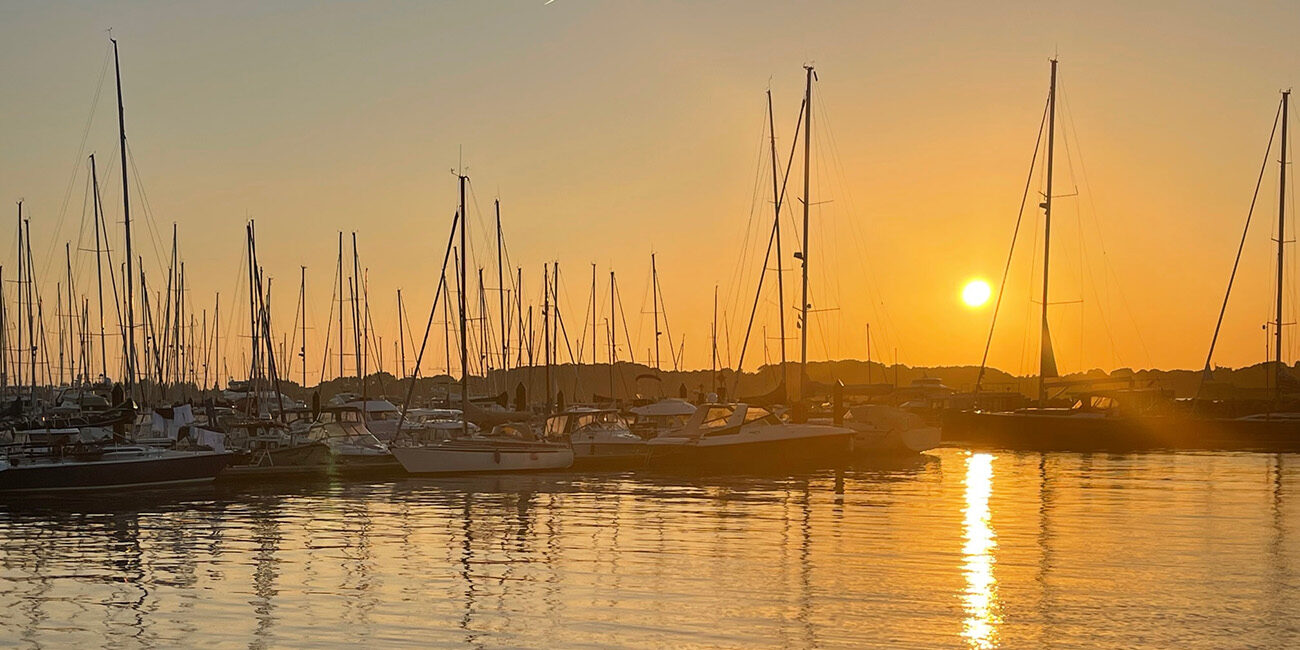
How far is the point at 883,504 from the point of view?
39.3m

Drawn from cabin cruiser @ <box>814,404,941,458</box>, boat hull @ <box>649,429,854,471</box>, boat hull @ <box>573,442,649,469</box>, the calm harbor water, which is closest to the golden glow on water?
the calm harbor water

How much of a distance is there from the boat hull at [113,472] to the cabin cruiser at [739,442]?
17.6 m

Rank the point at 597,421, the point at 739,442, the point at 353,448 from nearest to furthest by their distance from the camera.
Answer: the point at 353,448 → the point at 739,442 → the point at 597,421

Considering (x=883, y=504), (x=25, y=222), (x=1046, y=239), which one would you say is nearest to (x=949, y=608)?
(x=883, y=504)

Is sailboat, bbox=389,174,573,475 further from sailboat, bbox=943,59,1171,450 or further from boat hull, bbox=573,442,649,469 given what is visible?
sailboat, bbox=943,59,1171,450

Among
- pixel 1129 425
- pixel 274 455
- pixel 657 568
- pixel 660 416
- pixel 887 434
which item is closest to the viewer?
pixel 657 568

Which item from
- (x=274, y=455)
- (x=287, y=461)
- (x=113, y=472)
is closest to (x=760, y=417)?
(x=287, y=461)

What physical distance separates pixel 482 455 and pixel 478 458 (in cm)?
18

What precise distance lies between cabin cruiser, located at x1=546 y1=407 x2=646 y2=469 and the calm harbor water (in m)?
12.8

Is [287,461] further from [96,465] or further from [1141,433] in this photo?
[1141,433]

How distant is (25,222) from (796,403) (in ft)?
137

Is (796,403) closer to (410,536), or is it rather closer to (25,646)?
(410,536)

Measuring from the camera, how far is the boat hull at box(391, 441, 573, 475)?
5109 centimetres

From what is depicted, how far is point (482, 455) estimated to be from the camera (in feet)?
172
